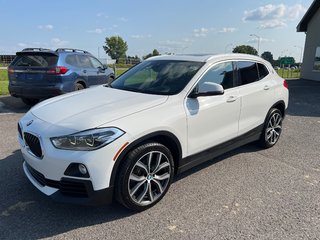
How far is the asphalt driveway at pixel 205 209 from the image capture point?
9.78 feet

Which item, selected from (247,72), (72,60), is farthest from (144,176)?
(72,60)

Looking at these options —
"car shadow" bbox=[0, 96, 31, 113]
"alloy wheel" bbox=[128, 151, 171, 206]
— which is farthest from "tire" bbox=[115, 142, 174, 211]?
"car shadow" bbox=[0, 96, 31, 113]

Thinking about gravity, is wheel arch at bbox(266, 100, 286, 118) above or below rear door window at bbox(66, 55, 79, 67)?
below

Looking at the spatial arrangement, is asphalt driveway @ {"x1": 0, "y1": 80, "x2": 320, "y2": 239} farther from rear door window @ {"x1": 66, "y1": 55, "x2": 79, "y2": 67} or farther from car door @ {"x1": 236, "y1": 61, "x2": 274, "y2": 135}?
rear door window @ {"x1": 66, "y1": 55, "x2": 79, "y2": 67}

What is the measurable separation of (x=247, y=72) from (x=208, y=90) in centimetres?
142

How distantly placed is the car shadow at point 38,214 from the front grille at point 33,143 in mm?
660

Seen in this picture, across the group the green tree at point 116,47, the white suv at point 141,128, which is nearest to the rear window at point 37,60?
the white suv at point 141,128

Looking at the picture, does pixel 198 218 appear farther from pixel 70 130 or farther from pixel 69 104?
pixel 69 104

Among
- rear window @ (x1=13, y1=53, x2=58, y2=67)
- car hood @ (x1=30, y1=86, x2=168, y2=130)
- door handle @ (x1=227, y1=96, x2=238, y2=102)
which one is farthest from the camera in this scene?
rear window @ (x1=13, y1=53, x2=58, y2=67)

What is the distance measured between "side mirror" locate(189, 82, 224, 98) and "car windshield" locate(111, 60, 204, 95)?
190 mm

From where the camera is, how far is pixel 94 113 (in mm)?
3195

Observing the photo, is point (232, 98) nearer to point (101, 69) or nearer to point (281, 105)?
point (281, 105)

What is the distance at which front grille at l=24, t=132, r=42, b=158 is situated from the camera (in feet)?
10.2

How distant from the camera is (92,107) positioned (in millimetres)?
3412
